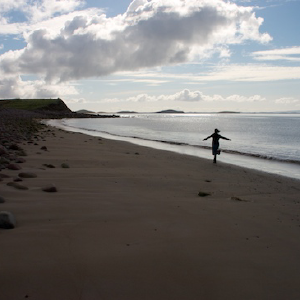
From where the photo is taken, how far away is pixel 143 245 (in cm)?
421

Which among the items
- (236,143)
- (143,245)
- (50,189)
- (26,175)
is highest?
(26,175)

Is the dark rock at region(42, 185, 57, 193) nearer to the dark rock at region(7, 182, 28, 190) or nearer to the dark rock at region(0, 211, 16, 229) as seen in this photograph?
the dark rock at region(7, 182, 28, 190)

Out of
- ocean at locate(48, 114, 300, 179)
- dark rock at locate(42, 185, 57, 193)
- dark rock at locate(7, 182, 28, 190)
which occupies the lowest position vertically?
ocean at locate(48, 114, 300, 179)

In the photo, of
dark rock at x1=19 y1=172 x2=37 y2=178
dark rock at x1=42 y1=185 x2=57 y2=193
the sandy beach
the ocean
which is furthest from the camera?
the ocean

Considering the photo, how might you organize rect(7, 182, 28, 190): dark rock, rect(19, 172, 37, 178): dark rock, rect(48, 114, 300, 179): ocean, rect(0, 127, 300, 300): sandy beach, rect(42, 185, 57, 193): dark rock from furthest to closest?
rect(48, 114, 300, 179): ocean
rect(19, 172, 37, 178): dark rock
rect(42, 185, 57, 193): dark rock
rect(7, 182, 28, 190): dark rock
rect(0, 127, 300, 300): sandy beach

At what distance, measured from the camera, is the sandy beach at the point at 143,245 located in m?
3.26

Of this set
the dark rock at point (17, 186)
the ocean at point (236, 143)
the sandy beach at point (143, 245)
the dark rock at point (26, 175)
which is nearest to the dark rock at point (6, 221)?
the sandy beach at point (143, 245)

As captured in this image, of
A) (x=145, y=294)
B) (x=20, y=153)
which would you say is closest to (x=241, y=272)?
(x=145, y=294)

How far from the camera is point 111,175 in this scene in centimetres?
943

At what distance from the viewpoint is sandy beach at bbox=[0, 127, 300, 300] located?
128 inches

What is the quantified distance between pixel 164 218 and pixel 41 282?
103 inches

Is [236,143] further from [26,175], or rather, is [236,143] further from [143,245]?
[143,245]

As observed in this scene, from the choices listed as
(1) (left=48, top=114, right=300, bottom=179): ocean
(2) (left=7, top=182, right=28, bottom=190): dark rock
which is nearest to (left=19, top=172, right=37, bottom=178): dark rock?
(2) (left=7, top=182, right=28, bottom=190): dark rock

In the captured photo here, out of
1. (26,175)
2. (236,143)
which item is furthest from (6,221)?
(236,143)
